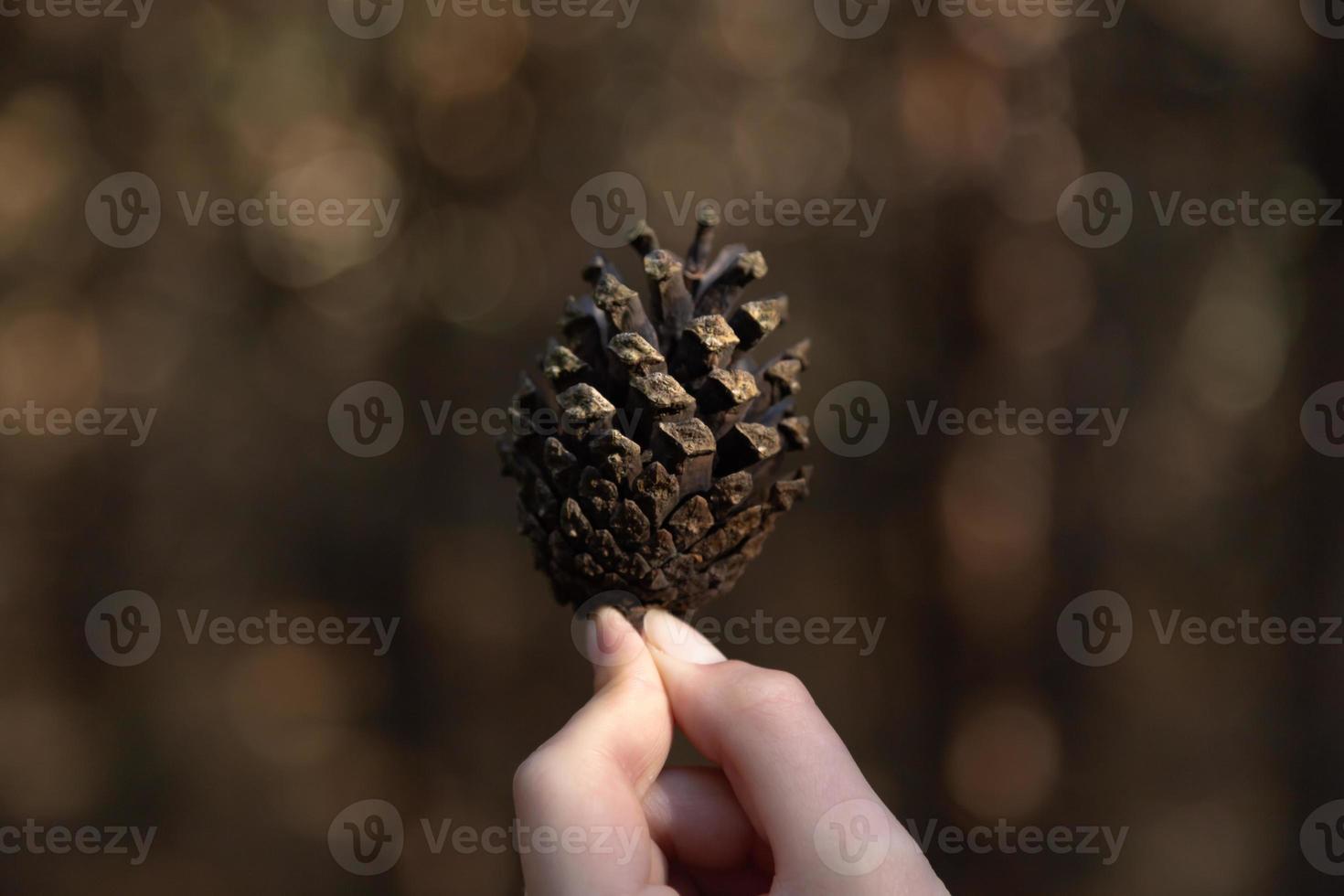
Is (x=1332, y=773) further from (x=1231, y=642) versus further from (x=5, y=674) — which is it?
(x=5, y=674)

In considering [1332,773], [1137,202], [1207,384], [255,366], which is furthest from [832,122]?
[1332,773]

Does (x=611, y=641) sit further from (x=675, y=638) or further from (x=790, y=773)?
(x=790, y=773)

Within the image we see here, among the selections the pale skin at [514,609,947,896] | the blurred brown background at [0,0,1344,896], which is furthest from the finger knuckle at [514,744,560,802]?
the blurred brown background at [0,0,1344,896]

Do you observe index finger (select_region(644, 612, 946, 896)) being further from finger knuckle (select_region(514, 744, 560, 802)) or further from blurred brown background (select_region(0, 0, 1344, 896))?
blurred brown background (select_region(0, 0, 1344, 896))

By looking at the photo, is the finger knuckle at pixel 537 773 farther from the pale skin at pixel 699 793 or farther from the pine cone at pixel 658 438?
the pine cone at pixel 658 438

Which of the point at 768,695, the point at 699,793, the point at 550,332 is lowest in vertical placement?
the point at 699,793

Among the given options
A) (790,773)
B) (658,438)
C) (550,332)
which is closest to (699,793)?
(790,773)
